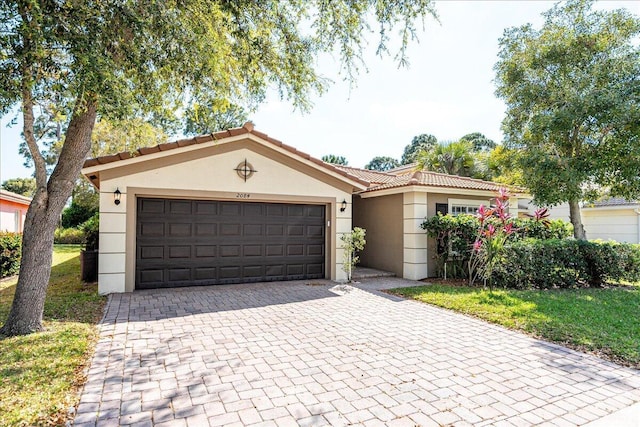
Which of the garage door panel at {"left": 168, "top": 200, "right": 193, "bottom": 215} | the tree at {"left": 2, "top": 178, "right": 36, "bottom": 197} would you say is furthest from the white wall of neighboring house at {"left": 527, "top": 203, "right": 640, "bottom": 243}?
the tree at {"left": 2, "top": 178, "right": 36, "bottom": 197}

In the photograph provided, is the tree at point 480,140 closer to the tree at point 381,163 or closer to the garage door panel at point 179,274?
the tree at point 381,163

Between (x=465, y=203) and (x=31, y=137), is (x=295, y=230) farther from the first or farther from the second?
(x=31, y=137)

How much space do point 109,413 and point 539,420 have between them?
3949 mm

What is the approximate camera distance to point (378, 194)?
12.6m

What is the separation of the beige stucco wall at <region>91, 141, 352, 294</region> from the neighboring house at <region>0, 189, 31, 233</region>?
51.3 ft

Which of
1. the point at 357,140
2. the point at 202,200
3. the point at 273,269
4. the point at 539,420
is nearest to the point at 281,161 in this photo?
the point at 202,200

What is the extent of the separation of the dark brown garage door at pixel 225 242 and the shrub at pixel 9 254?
5.80 meters

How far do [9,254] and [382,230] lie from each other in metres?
12.2

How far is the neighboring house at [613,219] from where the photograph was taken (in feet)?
64.3

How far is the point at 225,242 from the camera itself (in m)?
9.84

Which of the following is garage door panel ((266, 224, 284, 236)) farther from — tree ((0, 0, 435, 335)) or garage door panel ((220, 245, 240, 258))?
tree ((0, 0, 435, 335))

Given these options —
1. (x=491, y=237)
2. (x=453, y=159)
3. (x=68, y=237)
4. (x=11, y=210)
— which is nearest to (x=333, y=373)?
(x=491, y=237)

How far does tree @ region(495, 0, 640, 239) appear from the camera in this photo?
9664 millimetres

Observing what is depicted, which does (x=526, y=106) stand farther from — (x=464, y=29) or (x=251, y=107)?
(x=251, y=107)
